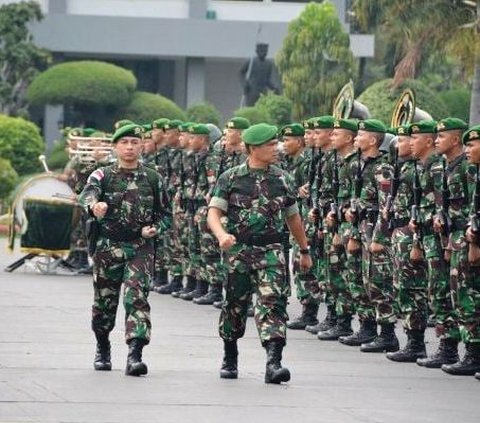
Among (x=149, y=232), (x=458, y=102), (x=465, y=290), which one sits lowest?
(x=458, y=102)

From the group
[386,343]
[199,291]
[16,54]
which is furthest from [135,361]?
[16,54]

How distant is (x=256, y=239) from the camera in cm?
1380

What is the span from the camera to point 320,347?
16750 millimetres

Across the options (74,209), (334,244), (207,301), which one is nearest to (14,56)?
(74,209)

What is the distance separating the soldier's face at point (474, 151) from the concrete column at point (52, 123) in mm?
43485

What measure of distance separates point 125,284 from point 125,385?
1.00 meters

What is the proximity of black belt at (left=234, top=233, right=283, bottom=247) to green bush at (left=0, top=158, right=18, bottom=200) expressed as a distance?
77.1 ft

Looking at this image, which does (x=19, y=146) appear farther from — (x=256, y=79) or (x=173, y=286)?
(x=173, y=286)

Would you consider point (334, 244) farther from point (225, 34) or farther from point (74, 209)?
point (225, 34)

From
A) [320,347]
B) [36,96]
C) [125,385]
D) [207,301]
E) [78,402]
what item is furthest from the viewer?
[36,96]

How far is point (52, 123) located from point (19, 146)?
17518mm

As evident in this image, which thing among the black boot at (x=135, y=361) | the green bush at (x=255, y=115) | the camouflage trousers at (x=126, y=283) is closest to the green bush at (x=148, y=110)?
the green bush at (x=255, y=115)

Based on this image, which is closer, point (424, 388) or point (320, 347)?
point (424, 388)

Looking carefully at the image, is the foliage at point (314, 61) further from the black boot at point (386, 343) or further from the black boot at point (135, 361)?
the black boot at point (135, 361)
